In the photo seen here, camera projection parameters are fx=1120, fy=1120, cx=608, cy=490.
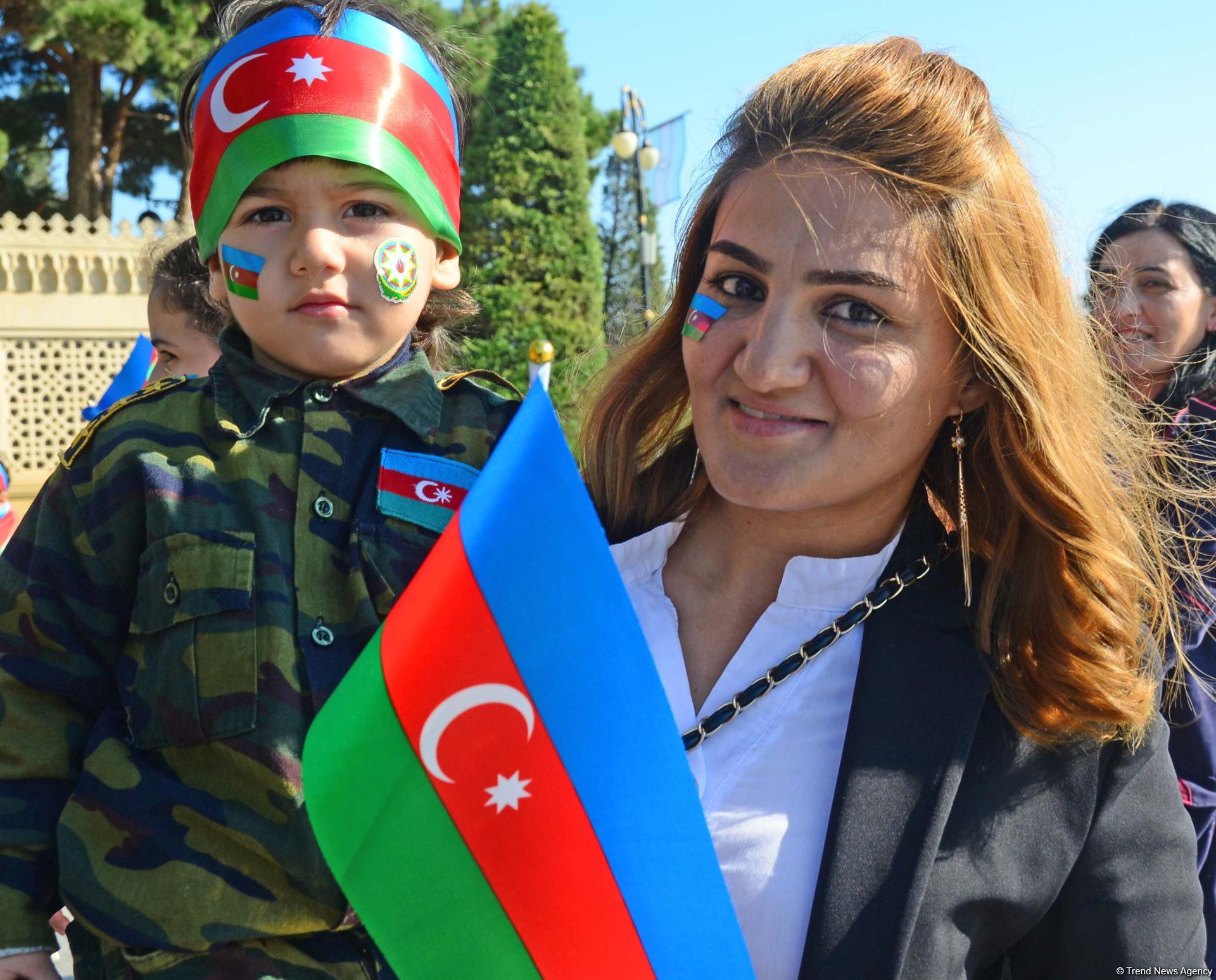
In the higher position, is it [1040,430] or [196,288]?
[196,288]

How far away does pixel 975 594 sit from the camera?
1.90 m

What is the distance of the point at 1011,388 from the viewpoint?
1863 mm

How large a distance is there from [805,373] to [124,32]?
793 inches

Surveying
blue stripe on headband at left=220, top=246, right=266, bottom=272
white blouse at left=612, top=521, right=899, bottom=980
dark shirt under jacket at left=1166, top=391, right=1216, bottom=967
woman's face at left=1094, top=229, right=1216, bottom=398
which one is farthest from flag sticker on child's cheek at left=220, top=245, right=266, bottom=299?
woman's face at left=1094, top=229, right=1216, bottom=398

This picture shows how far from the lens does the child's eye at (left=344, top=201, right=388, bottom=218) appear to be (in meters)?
2.08

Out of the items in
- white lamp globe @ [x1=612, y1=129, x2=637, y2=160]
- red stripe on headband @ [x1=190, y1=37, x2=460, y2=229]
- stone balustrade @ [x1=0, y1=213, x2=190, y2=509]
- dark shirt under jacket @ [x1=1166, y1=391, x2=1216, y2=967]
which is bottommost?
dark shirt under jacket @ [x1=1166, y1=391, x2=1216, y2=967]

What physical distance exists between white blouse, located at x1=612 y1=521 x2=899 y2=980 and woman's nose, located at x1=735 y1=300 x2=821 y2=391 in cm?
36

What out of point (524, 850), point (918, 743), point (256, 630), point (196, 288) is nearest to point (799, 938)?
point (918, 743)

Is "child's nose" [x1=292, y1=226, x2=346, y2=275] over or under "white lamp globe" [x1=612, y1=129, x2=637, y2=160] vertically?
under

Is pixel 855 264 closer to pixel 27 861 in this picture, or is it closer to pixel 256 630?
pixel 256 630

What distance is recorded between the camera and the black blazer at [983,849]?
1580mm

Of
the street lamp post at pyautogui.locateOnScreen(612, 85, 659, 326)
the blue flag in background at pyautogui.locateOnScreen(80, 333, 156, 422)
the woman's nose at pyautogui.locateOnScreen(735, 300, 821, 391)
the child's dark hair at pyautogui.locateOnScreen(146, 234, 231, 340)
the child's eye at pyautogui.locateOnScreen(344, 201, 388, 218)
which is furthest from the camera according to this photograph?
the street lamp post at pyautogui.locateOnScreen(612, 85, 659, 326)

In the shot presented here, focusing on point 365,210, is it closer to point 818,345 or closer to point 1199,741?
point 818,345

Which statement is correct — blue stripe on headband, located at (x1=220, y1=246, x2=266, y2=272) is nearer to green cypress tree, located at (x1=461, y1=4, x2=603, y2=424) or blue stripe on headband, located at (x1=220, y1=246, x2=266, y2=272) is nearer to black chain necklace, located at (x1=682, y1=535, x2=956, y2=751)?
black chain necklace, located at (x1=682, y1=535, x2=956, y2=751)
